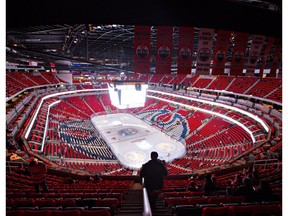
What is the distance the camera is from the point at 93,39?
16234 mm

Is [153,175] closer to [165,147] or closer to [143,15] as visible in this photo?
[143,15]

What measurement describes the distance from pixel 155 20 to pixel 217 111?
2180 centimetres

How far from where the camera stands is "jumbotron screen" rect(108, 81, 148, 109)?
1822cm

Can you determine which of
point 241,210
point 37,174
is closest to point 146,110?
point 37,174

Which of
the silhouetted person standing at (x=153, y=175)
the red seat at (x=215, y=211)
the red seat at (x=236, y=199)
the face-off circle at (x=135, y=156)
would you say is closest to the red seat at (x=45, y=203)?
the silhouetted person standing at (x=153, y=175)

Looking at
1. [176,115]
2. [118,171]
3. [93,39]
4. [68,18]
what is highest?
[93,39]

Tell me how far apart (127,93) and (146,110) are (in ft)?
45.6

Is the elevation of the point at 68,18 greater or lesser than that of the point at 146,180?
greater

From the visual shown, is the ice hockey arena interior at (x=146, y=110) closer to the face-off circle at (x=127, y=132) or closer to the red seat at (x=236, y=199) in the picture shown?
the red seat at (x=236, y=199)

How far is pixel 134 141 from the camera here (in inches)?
787

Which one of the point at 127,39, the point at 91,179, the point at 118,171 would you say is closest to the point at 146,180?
the point at 91,179

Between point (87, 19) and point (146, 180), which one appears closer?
point (146, 180)

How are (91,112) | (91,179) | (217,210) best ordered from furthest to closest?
(91,112), (91,179), (217,210)

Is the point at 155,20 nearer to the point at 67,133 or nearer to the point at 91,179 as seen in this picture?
the point at 91,179
